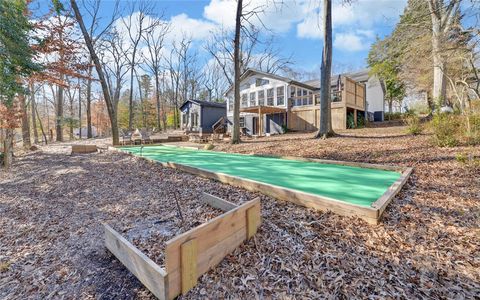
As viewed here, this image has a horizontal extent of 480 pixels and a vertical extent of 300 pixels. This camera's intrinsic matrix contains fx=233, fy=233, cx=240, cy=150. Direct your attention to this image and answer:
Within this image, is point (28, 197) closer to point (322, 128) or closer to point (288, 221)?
point (288, 221)

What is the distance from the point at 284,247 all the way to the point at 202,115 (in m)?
17.7

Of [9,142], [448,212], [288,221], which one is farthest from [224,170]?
[9,142]

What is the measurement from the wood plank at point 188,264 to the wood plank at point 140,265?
0.48 ft

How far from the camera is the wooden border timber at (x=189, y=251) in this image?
6.06 ft

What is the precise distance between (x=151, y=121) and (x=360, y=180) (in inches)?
1242

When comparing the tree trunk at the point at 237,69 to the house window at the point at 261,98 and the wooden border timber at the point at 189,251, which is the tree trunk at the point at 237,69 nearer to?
the house window at the point at 261,98

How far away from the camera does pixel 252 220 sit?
260 cm

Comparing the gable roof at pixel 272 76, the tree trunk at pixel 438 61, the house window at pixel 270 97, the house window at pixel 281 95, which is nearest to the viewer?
the tree trunk at pixel 438 61

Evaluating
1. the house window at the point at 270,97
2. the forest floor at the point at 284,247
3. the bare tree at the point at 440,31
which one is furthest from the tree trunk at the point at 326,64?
the house window at the point at 270,97

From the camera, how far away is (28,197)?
187 inches

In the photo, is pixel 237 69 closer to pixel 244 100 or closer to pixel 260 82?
pixel 260 82

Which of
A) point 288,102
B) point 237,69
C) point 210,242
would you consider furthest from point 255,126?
point 210,242

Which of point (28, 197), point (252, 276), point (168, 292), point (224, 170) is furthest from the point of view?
point (224, 170)

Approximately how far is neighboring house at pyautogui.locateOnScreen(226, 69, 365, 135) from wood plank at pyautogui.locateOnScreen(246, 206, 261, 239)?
1257 cm
